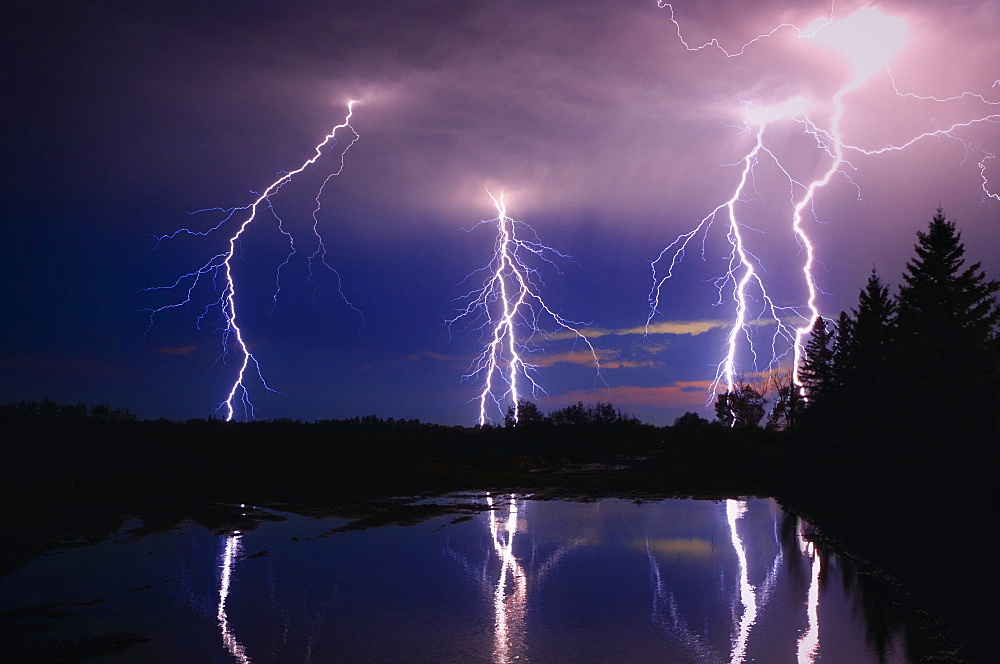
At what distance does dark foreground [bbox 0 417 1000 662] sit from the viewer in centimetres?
966

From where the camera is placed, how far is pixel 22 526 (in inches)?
553

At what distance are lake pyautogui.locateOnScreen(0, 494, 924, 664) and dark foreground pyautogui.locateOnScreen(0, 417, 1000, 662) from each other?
0.55m

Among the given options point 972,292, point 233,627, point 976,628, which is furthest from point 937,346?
point 233,627

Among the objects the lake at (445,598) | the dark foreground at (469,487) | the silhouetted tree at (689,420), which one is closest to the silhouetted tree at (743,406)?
the silhouetted tree at (689,420)

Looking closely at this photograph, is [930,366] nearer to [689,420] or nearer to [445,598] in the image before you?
[445,598]

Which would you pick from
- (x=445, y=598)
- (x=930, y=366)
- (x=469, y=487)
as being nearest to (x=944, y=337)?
(x=930, y=366)

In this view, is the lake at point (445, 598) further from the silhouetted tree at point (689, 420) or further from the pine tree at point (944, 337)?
the silhouetted tree at point (689, 420)

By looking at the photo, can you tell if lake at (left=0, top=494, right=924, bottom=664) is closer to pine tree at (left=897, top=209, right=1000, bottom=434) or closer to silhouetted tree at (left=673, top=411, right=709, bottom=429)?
pine tree at (left=897, top=209, right=1000, bottom=434)

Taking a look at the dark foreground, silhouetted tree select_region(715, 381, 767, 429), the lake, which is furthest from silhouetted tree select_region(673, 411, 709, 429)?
the lake

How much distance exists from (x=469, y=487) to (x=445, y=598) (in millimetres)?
17020

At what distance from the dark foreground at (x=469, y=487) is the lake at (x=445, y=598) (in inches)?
21.7

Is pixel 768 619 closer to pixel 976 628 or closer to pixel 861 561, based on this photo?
pixel 976 628

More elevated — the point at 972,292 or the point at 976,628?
the point at 972,292

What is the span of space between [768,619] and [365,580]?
5.29 meters
